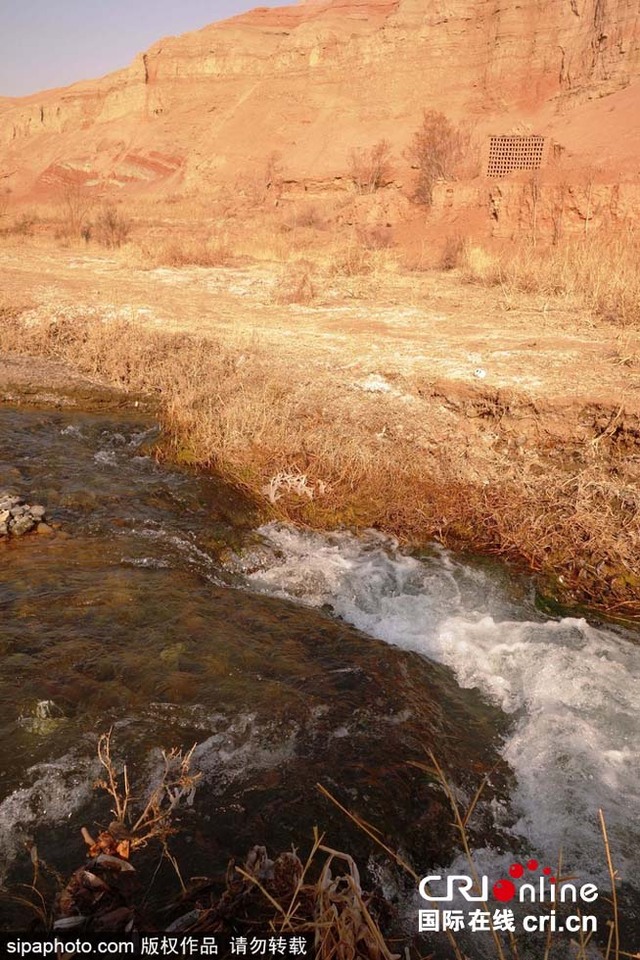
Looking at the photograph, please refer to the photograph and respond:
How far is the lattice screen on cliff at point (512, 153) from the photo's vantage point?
16466mm

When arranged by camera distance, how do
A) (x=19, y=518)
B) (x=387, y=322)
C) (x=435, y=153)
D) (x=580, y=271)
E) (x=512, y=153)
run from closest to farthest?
(x=19, y=518) → (x=387, y=322) → (x=580, y=271) → (x=512, y=153) → (x=435, y=153)

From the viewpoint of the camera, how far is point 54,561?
4.27 meters

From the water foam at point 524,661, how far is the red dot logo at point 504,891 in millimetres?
243

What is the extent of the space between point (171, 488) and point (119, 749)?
2.97 meters

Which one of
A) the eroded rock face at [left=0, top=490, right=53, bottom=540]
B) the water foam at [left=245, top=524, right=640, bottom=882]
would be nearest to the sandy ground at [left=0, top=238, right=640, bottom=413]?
the water foam at [left=245, top=524, right=640, bottom=882]

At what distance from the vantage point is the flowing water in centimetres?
256

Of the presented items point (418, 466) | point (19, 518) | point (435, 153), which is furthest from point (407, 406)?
point (435, 153)

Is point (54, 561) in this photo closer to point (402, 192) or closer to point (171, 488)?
point (171, 488)

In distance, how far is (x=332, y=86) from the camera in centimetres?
2934

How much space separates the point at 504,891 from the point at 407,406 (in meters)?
4.73

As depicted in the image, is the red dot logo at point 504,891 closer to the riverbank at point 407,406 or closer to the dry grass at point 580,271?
the riverbank at point 407,406

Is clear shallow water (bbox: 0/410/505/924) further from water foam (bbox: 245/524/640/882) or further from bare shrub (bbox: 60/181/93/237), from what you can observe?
bare shrub (bbox: 60/181/93/237)

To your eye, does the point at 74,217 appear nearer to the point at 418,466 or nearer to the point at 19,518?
the point at 19,518

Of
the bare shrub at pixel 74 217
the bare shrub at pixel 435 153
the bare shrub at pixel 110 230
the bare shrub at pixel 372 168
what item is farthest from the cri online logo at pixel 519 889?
the bare shrub at pixel 372 168
